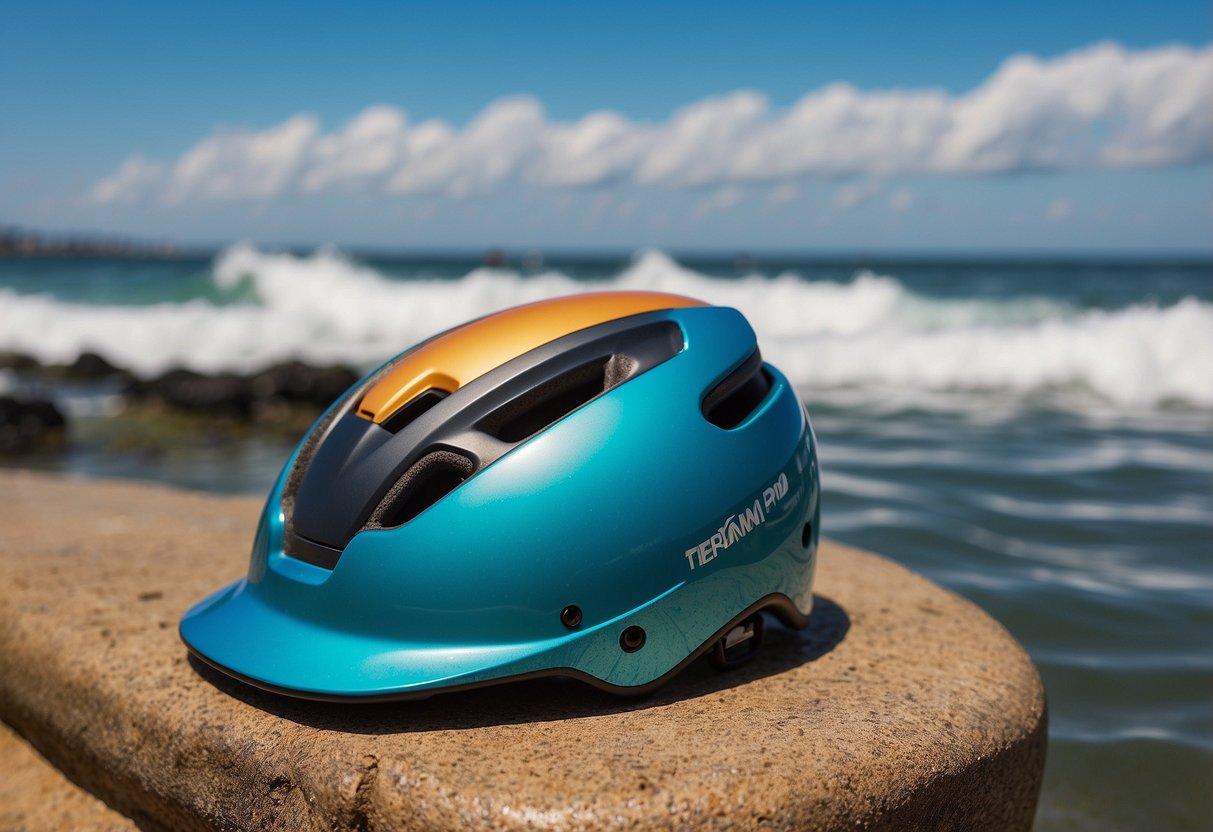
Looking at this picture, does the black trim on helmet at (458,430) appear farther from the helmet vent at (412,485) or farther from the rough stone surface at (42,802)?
→ the rough stone surface at (42,802)

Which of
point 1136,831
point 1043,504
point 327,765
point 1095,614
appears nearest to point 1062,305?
point 1043,504

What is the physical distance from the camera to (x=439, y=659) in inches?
78.5

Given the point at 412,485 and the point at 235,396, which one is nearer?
the point at 412,485

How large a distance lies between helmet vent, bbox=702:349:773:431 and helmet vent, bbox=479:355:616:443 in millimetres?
228

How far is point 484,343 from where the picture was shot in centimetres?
228

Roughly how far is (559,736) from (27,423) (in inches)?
407

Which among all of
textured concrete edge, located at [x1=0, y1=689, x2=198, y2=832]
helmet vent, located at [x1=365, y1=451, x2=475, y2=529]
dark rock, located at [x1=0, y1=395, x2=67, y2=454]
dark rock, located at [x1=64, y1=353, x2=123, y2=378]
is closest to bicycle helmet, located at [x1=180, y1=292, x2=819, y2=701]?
helmet vent, located at [x1=365, y1=451, x2=475, y2=529]

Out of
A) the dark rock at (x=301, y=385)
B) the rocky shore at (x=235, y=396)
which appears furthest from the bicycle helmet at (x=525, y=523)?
the dark rock at (x=301, y=385)

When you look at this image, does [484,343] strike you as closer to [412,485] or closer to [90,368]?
[412,485]

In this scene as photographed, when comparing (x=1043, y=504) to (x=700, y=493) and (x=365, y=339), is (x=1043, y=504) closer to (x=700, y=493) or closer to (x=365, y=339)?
(x=700, y=493)

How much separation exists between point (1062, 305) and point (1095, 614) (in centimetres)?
2307

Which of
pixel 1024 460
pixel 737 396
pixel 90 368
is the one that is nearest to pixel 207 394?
pixel 90 368

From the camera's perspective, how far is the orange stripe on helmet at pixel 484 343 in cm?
221

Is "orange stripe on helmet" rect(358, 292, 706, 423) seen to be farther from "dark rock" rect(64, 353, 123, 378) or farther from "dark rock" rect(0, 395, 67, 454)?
"dark rock" rect(64, 353, 123, 378)
